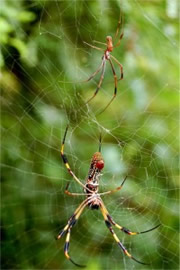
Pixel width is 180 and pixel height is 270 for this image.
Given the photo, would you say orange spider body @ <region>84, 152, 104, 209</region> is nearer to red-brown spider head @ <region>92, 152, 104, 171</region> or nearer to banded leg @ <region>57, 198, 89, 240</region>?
red-brown spider head @ <region>92, 152, 104, 171</region>

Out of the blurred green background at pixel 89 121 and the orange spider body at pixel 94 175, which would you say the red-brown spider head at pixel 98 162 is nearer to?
the orange spider body at pixel 94 175

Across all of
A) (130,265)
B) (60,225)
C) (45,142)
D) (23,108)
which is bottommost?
(130,265)

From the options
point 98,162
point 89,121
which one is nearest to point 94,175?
point 98,162

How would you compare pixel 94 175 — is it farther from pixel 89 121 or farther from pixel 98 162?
pixel 89 121

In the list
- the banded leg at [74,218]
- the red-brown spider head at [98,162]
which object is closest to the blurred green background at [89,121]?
the banded leg at [74,218]

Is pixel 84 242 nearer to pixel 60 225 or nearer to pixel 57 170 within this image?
pixel 60 225

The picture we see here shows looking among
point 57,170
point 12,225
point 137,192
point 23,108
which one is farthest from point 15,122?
point 137,192

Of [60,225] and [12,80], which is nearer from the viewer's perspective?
[12,80]

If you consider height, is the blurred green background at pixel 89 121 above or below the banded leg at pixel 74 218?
above

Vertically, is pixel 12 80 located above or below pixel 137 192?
above
